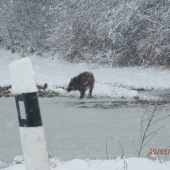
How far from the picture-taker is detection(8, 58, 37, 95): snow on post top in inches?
77.5

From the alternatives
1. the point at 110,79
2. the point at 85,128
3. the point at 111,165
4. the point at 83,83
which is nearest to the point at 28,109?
the point at 111,165

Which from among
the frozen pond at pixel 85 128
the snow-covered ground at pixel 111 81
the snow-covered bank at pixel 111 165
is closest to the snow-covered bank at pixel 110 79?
the snow-covered ground at pixel 111 81

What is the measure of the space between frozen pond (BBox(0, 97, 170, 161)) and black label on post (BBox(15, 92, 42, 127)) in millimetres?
3913

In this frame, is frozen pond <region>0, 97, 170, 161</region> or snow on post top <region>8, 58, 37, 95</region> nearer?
snow on post top <region>8, 58, 37, 95</region>

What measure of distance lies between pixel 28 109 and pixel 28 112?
2 centimetres

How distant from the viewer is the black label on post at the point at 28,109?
1951mm

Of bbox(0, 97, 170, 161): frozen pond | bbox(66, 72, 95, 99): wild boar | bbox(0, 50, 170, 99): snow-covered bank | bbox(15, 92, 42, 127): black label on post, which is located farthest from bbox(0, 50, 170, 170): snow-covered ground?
bbox(15, 92, 42, 127): black label on post

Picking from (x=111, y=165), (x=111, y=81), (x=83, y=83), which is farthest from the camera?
(x=111, y=81)

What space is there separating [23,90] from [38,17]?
1212 inches

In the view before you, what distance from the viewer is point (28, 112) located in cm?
195

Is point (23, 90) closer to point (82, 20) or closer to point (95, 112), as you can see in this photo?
point (95, 112)

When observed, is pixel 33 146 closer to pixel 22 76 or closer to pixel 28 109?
pixel 28 109

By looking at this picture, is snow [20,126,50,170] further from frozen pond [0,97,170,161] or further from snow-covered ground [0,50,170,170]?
frozen pond [0,97,170,161]

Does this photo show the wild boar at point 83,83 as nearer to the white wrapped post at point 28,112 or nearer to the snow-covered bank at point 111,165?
the snow-covered bank at point 111,165
